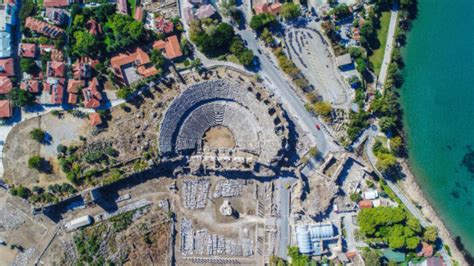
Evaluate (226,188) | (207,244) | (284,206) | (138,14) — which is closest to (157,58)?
(138,14)

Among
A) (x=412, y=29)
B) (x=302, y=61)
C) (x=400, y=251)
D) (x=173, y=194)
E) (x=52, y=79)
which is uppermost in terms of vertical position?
(x=412, y=29)

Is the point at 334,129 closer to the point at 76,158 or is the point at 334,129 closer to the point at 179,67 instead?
the point at 179,67

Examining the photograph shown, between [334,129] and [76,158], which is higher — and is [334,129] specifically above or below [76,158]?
above

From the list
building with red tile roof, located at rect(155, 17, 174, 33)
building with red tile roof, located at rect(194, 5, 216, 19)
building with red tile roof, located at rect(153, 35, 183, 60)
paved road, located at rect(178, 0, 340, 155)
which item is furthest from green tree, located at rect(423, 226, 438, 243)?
building with red tile roof, located at rect(155, 17, 174, 33)

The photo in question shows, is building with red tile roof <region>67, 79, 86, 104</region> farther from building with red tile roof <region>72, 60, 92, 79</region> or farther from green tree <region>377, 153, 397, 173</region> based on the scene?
green tree <region>377, 153, 397, 173</region>

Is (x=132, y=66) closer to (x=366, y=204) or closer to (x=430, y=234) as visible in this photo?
(x=366, y=204)

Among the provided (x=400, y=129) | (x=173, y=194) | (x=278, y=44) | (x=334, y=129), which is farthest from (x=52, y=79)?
(x=400, y=129)
